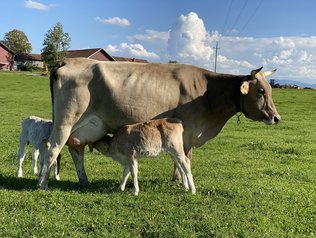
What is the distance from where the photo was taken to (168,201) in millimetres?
8781

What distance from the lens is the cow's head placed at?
1002 cm

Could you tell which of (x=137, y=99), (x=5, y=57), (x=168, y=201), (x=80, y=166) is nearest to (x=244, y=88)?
(x=137, y=99)

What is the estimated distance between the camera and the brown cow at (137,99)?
986cm

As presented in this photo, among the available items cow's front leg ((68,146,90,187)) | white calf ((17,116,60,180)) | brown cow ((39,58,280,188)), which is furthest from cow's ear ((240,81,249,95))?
white calf ((17,116,60,180))

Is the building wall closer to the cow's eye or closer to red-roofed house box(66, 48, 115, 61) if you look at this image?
red-roofed house box(66, 48, 115, 61)

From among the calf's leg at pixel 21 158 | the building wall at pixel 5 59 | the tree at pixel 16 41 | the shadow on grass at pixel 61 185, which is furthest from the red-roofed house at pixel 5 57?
the shadow on grass at pixel 61 185

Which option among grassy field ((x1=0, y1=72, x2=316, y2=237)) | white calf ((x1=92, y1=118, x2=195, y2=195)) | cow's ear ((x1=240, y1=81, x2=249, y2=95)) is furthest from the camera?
cow's ear ((x1=240, y1=81, x2=249, y2=95))

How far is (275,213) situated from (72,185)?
4580mm

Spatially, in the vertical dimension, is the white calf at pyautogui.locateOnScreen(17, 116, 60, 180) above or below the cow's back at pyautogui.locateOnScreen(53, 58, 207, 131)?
below

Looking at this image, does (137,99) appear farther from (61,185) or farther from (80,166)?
(61,185)

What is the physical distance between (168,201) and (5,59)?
108394 millimetres

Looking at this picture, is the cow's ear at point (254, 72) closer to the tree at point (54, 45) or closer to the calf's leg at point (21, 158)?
the calf's leg at point (21, 158)

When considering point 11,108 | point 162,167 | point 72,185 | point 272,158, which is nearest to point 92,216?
point 72,185

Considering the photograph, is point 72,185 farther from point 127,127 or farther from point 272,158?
point 272,158
